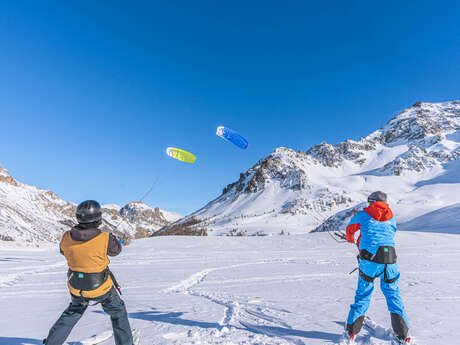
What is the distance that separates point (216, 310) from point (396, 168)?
134127 millimetres

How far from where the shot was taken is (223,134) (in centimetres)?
1424

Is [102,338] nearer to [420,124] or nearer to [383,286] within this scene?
[383,286]

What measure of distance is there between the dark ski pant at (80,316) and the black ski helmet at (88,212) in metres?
1.03

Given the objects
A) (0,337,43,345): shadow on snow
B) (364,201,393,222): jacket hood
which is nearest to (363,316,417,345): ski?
(364,201,393,222): jacket hood

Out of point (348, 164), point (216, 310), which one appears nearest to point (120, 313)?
point (216, 310)

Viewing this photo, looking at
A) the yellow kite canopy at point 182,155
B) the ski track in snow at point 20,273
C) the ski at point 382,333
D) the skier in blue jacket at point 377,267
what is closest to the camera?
the ski at point 382,333

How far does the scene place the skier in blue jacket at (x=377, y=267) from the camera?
4.12 meters

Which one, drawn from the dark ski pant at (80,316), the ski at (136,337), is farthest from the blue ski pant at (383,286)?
the dark ski pant at (80,316)

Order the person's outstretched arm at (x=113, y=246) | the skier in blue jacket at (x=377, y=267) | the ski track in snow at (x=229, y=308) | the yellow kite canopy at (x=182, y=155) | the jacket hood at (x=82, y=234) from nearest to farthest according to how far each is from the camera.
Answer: the jacket hood at (x=82, y=234)
the person's outstretched arm at (x=113, y=246)
the skier in blue jacket at (x=377, y=267)
the ski track in snow at (x=229, y=308)
the yellow kite canopy at (x=182, y=155)

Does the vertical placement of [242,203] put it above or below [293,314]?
above

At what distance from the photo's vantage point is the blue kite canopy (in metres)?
13.6

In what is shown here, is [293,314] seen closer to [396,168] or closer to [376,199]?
[376,199]

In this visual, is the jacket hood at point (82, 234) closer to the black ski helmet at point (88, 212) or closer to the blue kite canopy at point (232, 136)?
the black ski helmet at point (88, 212)

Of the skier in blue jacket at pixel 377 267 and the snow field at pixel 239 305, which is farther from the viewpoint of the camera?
the snow field at pixel 239 305
